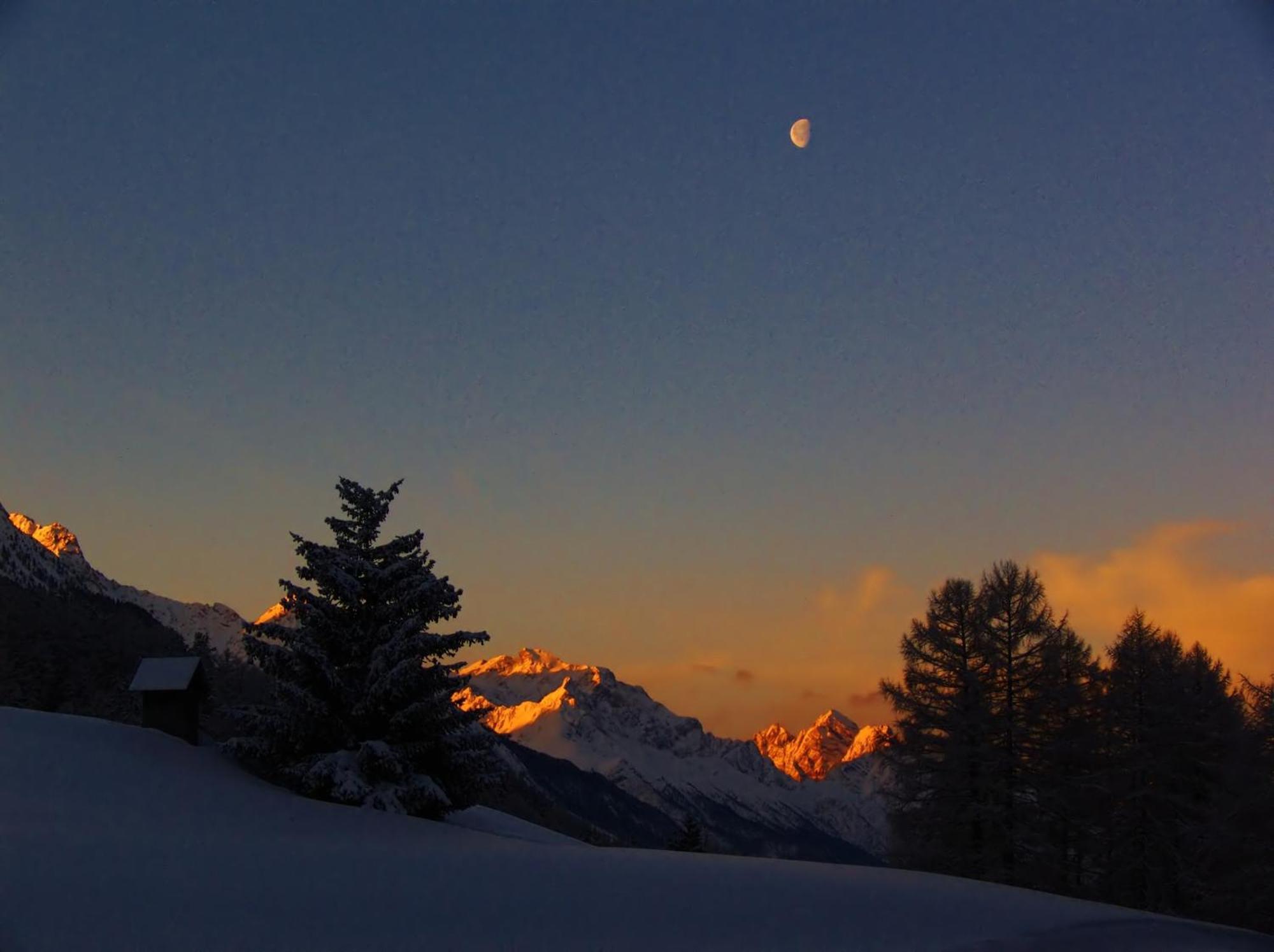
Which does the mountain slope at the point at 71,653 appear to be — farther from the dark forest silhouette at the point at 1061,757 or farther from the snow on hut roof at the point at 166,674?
the dark forest silhouette at the point at 1061,757

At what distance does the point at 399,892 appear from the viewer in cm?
1667

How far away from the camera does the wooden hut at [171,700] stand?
97.8 ft

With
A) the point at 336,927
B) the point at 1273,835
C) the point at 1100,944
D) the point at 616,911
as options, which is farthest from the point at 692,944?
the point at 1273,835

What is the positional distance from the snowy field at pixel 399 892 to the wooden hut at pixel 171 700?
5012 mm

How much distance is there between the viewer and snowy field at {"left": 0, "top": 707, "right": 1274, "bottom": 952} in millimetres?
13922

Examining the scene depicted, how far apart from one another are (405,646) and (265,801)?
5.09 m

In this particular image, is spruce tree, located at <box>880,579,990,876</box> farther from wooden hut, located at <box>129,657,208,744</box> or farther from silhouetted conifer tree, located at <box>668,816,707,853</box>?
wooden hut, located at <box>129,657,208,744</box>

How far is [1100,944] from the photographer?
17.0 meters

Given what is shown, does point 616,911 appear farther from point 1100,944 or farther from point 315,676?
point 315,676

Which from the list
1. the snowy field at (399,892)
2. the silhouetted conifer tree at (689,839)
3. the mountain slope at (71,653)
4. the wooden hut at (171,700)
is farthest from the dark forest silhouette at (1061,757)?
the mountain slope at (71,653)

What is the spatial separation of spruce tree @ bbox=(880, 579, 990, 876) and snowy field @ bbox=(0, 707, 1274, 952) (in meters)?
9.31

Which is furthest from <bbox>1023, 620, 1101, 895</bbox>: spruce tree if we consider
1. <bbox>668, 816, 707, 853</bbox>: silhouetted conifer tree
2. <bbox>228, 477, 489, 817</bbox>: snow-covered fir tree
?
<bbox>668, 816, 707, 853</bbox>: silhouetted conifer tree

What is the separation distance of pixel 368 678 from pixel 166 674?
6.67m

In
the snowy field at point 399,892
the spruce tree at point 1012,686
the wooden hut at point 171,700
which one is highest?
the spruce tree at point 1012,686
